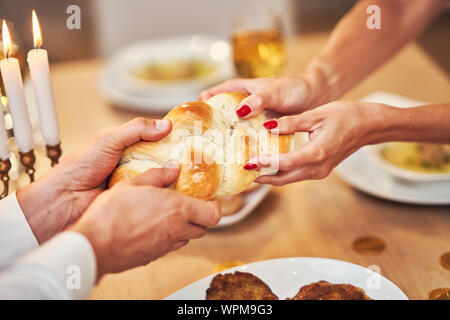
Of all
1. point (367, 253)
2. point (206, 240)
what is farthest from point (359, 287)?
point (206, 240)

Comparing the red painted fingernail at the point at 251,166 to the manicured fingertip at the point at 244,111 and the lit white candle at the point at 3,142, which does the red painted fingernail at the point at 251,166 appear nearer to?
the manicured fingertip at the point at 244,111

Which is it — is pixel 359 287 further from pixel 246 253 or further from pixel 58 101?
pixel 58 101

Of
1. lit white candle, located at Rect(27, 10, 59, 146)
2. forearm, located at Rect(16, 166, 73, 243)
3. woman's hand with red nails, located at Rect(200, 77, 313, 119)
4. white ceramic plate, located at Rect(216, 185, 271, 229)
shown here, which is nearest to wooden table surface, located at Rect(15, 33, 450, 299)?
white ceramic plate, located at Rect(216, 185, 271, 229)

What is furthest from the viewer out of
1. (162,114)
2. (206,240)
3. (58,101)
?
(58,101)

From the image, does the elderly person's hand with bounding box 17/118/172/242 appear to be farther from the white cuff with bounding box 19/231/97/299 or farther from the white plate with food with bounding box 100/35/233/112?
the white plate with food with bounding box 100/35/233/112

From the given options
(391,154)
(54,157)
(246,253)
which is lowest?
(246,253)

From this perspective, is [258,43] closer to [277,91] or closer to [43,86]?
[277,91]

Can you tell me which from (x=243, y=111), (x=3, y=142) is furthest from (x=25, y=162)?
(x=243, y=111)
